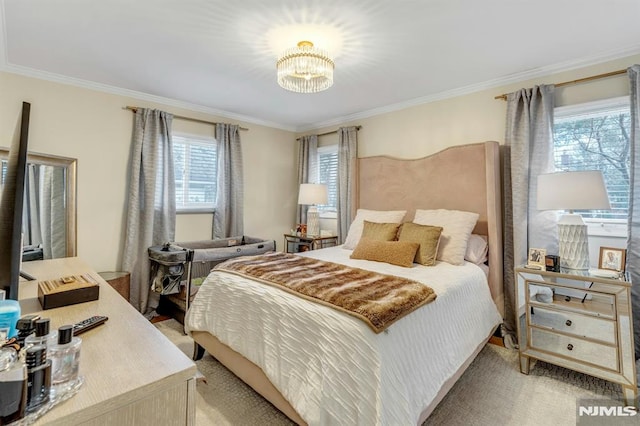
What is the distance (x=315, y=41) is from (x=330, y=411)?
93.8 inches

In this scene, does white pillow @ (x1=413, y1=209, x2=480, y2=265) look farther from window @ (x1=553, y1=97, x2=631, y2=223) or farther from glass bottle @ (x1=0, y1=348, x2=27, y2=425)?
glass bottle @ (x1=0, y1=348, x2=27, y2=425)

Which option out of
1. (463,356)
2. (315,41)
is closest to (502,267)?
(463,356)

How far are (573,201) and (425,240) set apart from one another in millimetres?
1056

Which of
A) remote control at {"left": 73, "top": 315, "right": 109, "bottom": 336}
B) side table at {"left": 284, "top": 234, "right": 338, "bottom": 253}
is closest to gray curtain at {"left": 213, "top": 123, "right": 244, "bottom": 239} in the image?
side table at {"left": 284, "top": 234, "right": 338, "bottom": 253}

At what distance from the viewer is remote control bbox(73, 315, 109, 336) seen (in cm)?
91

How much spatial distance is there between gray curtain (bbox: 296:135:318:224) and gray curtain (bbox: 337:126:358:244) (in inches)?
23.1

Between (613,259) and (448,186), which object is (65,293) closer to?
(448,186)

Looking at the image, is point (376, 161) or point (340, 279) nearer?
point (340, 279)

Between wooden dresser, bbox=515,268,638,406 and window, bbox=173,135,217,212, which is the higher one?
window, bbox=173,135,217,212

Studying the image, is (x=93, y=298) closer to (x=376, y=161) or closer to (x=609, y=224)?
(x=376, y=161)

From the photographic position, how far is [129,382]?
2.22 ft

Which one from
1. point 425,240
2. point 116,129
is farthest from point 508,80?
point 116,129

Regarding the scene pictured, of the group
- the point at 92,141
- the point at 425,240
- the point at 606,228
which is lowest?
the point at 425,240

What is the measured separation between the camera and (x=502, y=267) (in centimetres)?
281
